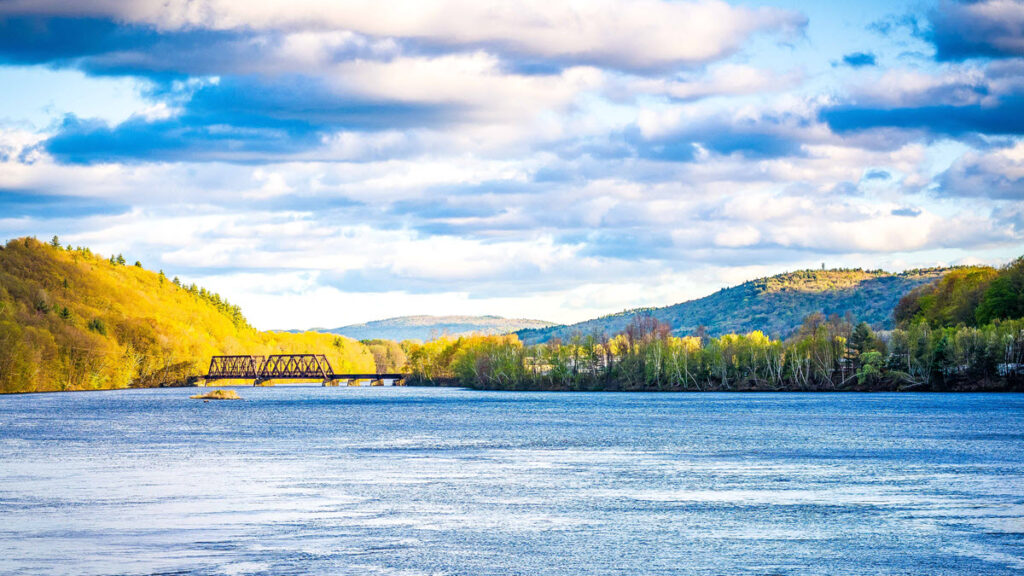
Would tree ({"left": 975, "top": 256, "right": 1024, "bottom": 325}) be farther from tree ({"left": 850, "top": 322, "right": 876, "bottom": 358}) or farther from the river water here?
the river water

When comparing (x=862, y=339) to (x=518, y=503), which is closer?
(x=518, y=503)

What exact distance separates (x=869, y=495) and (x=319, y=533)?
23580mm

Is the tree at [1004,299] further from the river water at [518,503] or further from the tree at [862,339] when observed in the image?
the river water at [518,503]

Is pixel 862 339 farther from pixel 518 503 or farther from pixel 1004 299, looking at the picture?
pixel 518 503

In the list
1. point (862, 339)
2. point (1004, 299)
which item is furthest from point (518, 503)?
point (1004, 299)

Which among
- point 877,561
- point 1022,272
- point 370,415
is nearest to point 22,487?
point 877,561

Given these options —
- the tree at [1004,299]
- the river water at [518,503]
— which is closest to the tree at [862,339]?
the tree at [1004,299]

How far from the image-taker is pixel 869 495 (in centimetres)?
4369

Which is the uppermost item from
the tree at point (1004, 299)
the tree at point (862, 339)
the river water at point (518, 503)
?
the tree at point (1004, 299)

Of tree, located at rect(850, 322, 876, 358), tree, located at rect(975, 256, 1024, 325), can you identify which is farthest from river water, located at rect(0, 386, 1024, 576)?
tree, located at rect(975, 256, 1024, 325)

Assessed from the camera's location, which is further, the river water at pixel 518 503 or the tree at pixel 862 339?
the tree at pixel 862 339

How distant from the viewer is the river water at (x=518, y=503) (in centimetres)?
3016

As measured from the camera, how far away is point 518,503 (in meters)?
41.9

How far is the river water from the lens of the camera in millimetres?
30156
